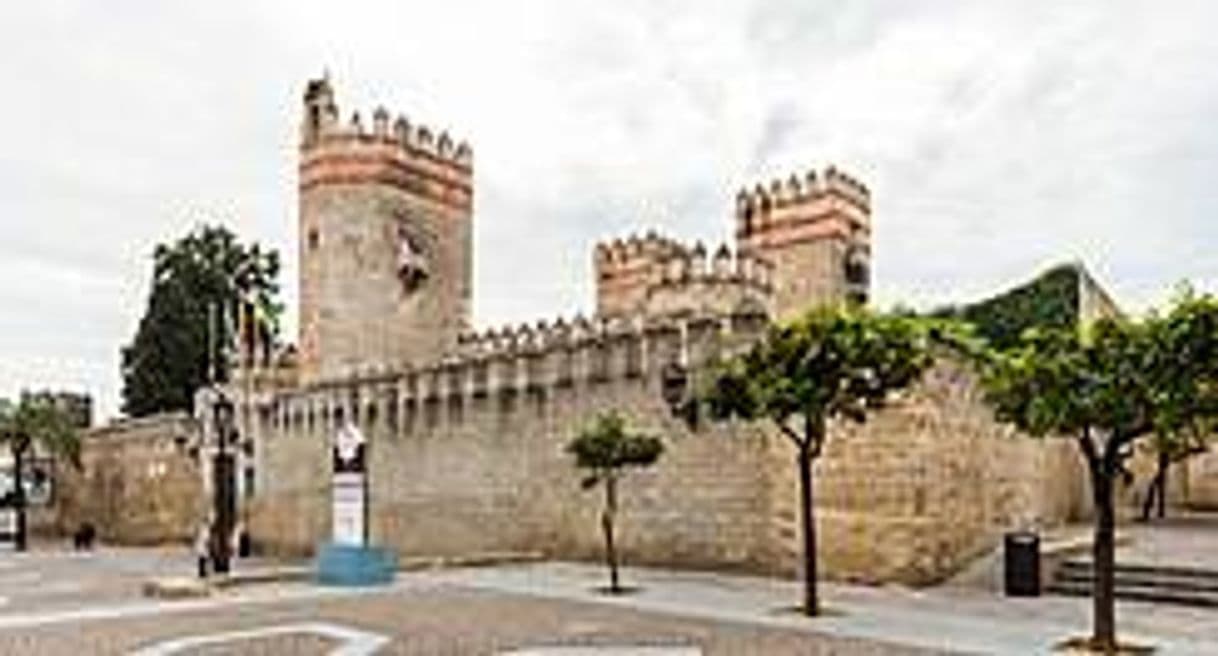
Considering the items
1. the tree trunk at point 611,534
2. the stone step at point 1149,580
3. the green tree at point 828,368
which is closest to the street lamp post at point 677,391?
the tree trunk at point 611,534

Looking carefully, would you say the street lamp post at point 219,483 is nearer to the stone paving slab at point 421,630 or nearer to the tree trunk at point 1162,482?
the stone paving slab at point 421,630

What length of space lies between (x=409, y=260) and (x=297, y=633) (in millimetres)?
20226

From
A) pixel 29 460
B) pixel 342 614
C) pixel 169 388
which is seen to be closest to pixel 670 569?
pixel 342 614

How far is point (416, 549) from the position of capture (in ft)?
96.2

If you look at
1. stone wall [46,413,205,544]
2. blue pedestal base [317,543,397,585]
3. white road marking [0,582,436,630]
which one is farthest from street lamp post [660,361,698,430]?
stone wall [46,413,205,544]

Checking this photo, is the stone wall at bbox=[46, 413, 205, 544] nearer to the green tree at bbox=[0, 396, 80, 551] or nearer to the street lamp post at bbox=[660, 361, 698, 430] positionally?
the green tree at bbox=[0, 396, 80, 551]

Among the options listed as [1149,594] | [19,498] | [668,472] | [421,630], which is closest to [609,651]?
[421,630]

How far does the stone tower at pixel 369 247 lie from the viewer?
33.8 meters

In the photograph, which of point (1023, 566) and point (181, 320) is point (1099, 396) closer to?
point (1023, 566)

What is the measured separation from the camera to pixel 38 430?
4794 centimetres

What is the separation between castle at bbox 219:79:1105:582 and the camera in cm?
2044

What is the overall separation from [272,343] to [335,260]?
6552mm

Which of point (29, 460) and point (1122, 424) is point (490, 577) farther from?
point (29, 460)

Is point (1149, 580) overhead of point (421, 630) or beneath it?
overhead
